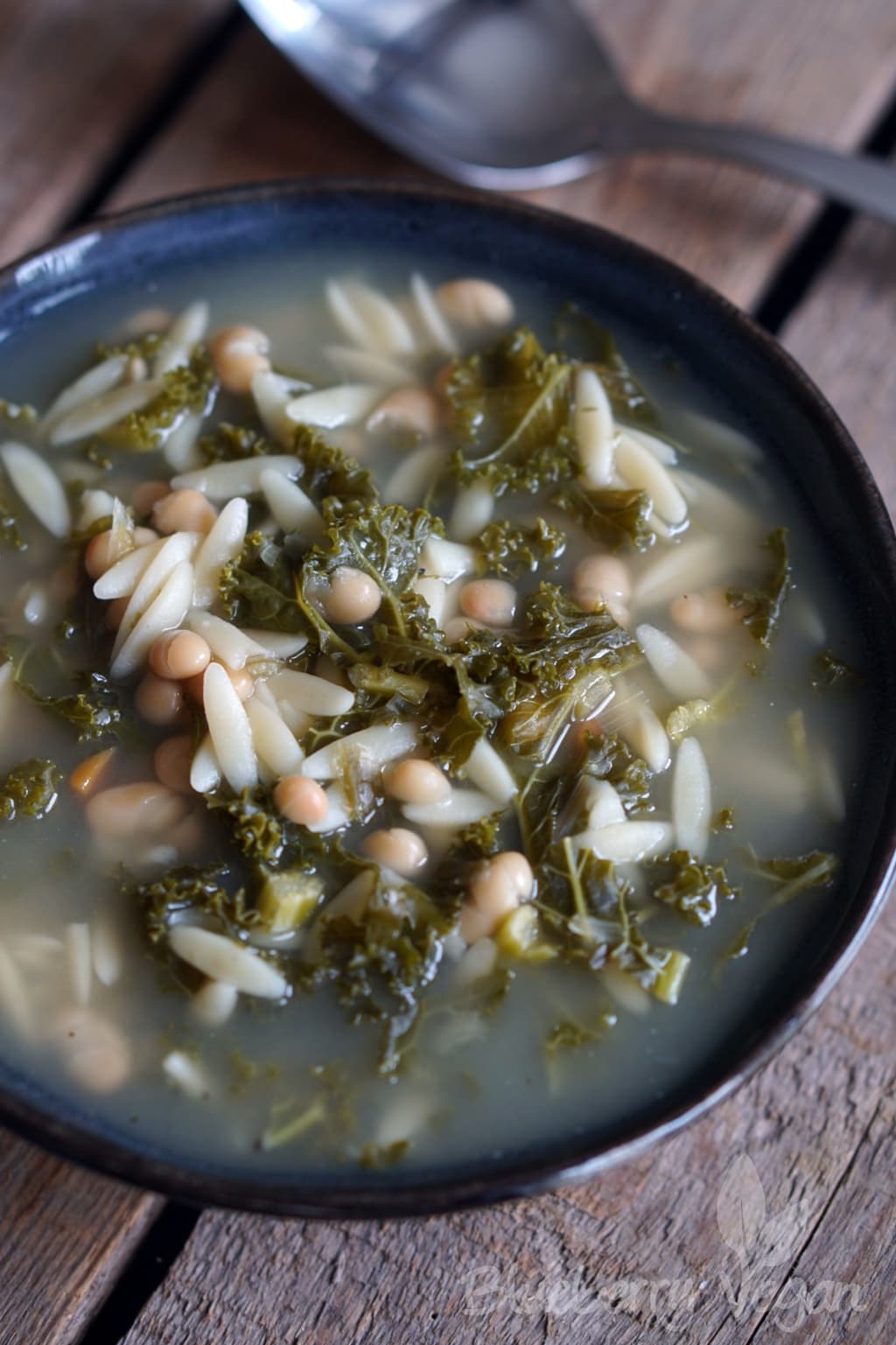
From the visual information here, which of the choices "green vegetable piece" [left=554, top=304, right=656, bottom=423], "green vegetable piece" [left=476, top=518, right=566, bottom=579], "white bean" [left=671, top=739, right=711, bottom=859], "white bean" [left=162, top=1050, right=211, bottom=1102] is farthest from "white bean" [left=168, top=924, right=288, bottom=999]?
"green vegetable piece" [left=554, top=304, right=656, bottom=423]

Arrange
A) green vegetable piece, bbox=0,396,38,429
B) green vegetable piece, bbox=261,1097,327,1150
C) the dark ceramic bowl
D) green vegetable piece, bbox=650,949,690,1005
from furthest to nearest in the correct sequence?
green vegetable piece, bbox=0,396,38,429 < green vegetable piece, bbox=650,949,690,1005 < green vegetable piece, bbox=261,1097,327,1150 < the dark ceramic bowl

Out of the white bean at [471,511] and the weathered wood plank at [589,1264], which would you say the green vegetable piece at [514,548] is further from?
the weathered wood plank at [589,1264]

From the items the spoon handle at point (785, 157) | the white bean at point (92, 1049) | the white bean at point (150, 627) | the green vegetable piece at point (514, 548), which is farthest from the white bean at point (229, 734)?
the spoon handle at point (785, 157)

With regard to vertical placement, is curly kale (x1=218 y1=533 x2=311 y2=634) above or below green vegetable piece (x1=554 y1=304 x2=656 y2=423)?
above

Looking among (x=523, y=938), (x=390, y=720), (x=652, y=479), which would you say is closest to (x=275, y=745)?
(x=390, y=720)

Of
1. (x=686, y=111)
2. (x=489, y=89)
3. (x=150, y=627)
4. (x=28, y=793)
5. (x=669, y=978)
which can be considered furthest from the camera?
(x=686, y=111)

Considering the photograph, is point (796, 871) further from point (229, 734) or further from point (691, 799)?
point (229, 734)

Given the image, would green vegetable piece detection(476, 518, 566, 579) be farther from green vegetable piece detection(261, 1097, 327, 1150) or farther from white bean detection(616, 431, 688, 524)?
green vegetable piece detection(261, 1097, 327, 1150)

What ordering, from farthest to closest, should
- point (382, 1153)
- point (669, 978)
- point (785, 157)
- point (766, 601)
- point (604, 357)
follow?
point (785, 157), point (604, 357), point (766, 601), point (669, 978), point (382, 1153)
